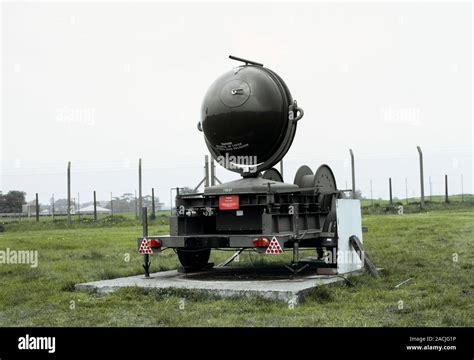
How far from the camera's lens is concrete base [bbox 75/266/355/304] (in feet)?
30.3

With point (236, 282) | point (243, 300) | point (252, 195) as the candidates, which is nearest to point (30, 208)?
point (252, 195)

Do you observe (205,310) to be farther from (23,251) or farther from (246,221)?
(23,251)

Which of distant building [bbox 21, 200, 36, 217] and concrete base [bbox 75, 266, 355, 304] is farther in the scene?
distant building [bbox 21, 200, 36, 217]

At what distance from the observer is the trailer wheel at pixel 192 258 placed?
12.5 m

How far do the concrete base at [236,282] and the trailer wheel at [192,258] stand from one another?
25 centimetres

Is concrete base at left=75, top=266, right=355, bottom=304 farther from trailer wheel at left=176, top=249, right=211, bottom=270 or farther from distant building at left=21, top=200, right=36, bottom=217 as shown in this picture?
distant building at left=21, top=200, right=36, bottom=217

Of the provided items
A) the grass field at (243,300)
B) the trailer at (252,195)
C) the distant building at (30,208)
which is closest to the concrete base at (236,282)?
the grass field at (243,300)

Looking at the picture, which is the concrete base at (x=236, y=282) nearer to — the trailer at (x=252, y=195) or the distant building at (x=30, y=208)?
the trailer at (x=252, y=195)

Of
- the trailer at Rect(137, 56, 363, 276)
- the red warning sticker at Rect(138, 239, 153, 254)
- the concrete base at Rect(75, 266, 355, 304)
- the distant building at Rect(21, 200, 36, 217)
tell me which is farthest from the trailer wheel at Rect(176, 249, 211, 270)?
the distant building at Rect(21, 200, 36, 217)

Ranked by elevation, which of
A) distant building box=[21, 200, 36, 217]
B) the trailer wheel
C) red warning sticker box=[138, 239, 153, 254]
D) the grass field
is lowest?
the grass field

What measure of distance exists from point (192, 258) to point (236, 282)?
225 centimetres

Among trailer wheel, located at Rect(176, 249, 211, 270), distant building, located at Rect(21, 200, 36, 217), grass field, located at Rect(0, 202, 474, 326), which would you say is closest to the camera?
grass field, located at Rect(0, 202, 474, 326)

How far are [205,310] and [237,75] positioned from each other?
15.1 feet

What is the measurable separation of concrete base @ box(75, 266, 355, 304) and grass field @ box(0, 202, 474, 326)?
0.18 m
